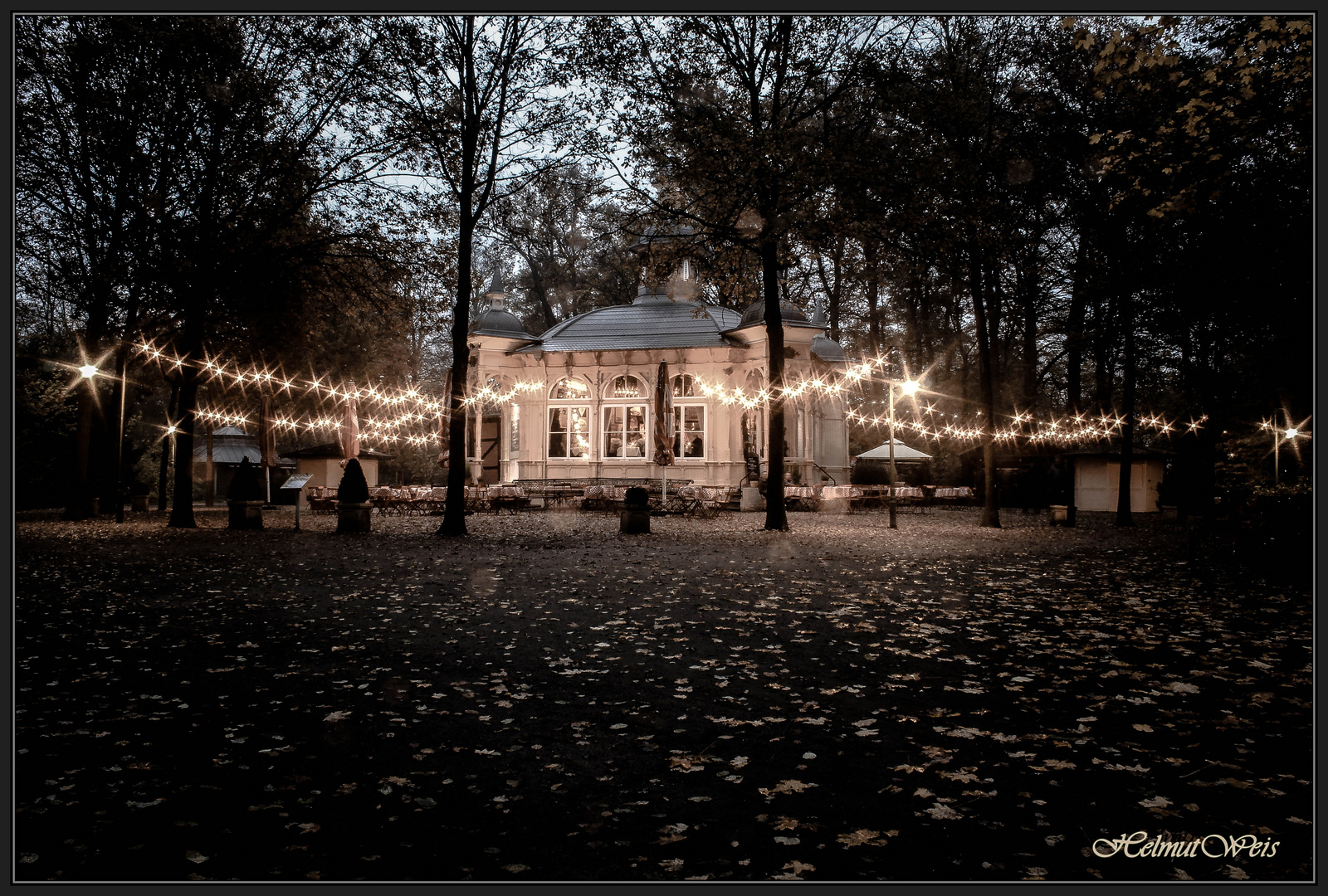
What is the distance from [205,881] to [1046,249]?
33.5 metres

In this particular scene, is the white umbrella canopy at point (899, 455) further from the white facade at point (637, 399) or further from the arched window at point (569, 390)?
the arched window at point (569, 390)

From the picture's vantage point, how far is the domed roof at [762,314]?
Answer: 85.8 feet

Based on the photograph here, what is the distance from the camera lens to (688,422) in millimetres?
28109

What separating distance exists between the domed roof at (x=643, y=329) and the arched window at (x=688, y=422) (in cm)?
160

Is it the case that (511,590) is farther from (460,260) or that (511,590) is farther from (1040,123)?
(1040,123)

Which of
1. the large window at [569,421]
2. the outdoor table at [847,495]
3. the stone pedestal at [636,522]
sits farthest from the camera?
the large window at [569,421]

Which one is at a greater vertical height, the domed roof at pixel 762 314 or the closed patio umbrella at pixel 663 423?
the domed roof at pixel 762 314

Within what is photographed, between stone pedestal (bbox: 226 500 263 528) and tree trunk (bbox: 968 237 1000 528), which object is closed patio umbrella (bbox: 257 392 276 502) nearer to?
stone pedestal (bbox: 226 500 263 528)

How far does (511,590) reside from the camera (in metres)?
8.69

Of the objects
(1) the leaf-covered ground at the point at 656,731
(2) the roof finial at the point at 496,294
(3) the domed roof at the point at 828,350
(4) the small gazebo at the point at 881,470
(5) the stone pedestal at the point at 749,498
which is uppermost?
(2) the roof finial at the point at 496,294

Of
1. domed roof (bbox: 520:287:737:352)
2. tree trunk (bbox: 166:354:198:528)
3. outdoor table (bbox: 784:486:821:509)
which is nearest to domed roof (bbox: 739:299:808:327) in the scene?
domed roof (bbox: 520:287:737:352)

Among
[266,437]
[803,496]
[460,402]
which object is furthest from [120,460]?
[803,496]

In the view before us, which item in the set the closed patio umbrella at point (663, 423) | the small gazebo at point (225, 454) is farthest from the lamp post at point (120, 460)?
the small gazebo at point (225, 454)

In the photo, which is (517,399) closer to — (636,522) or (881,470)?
(636,522)
